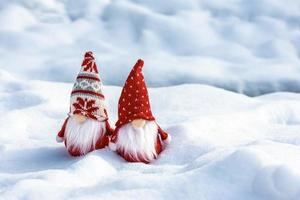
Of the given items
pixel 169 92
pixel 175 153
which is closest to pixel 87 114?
pixel 175 153

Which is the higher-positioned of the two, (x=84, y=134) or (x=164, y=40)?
(x=164, y=40)

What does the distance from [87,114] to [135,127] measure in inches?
6.5

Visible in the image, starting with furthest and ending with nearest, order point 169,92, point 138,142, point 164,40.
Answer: point 164,40, point 169,92, point 138,142

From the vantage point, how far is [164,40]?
13.1 feet

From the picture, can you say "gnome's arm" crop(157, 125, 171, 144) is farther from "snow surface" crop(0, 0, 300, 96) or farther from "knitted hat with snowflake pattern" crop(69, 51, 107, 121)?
"snow surface" crop(0, 0, 300, 96)

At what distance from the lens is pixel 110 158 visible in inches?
71.6

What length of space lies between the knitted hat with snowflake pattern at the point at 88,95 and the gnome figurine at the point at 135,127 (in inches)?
3.2

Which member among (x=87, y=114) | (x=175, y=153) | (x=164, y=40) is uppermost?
(x=164, y=40)

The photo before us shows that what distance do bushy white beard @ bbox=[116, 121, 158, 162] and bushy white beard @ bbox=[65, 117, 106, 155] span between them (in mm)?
85

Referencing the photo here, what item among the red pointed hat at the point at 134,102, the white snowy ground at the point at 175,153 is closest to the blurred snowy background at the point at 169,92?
the white snowy ground at the point at 175,153

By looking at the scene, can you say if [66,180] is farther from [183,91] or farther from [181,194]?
[183,91]

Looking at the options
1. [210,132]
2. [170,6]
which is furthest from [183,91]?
[170,6]

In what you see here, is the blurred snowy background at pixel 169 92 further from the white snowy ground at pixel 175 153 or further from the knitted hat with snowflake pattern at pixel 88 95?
the knitted hat with snowflake pattern at pixel 88 95

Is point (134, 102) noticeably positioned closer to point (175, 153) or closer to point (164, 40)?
point (175, 153)
